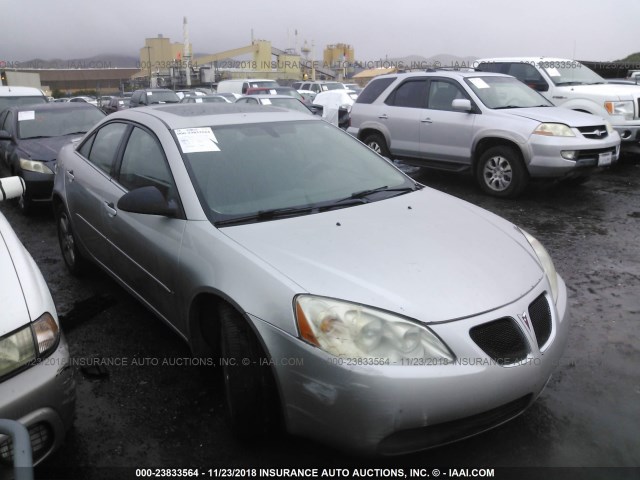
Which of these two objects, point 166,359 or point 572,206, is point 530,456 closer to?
point 166,359

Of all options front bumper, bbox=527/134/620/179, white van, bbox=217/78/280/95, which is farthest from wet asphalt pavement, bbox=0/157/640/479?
white van, bbox=217/78/280/95

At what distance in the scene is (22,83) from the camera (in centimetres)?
2528

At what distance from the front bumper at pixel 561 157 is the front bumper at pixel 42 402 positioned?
20.0 ft

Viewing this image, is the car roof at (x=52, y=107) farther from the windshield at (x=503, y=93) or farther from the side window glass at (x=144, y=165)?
the windshield at (x=503, y=93)

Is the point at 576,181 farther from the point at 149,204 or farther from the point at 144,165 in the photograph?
the point at 149,204

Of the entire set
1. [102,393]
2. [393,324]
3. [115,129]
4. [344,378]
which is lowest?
[102,393]

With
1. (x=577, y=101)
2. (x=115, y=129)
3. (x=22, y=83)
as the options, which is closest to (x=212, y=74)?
(x=22, y=83)

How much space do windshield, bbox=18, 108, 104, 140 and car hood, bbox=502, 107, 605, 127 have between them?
240 inches

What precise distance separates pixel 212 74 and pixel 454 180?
39986mm

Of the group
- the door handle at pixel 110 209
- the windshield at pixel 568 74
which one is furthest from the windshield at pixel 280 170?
the windshield at pixel 568 74

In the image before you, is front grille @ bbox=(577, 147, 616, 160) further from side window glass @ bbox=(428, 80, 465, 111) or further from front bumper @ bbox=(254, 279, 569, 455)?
front bumper @ bbox=(254, 279, 569, 455)

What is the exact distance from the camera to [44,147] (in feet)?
23.1

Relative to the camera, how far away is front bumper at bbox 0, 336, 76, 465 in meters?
1.98

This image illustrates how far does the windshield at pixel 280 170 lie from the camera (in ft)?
9.55
